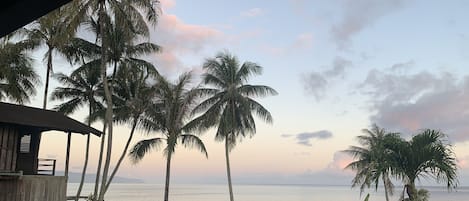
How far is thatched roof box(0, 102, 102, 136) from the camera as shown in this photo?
17859 mm

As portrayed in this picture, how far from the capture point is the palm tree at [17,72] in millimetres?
27734

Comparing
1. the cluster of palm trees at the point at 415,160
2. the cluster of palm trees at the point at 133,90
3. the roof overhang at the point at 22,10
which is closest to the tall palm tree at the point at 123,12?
the cluster of palm trees at the point at 133,90

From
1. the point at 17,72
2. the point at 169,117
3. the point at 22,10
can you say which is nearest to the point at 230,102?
the point at 169,117

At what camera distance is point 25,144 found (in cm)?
1970

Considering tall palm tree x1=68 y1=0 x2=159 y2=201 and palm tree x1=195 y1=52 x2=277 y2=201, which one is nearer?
tall palm tree x1=68 y1=0 x2=159 y2=201

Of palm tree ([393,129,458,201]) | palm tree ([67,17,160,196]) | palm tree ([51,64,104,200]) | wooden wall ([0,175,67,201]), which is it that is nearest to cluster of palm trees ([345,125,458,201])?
palm tree ([393,129,458,201])

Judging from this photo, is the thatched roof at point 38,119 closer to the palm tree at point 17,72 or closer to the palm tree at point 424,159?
the palm tree at point 17,72

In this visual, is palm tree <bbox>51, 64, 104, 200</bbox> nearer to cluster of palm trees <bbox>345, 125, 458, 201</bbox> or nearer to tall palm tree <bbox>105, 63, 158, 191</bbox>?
tall palm tree <bbox>105, 63, 158, 191</bbox>

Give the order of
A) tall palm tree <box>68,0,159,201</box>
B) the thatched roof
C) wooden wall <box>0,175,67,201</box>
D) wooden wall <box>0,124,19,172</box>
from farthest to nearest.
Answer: tall palm tree <box>68,0,159,201</box> → wooden wall <box>0,124,19,172</box> → the thatched roof → wooden wall <box>0,175,67,201</box>

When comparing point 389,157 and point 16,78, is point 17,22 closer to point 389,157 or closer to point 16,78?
point 389,157

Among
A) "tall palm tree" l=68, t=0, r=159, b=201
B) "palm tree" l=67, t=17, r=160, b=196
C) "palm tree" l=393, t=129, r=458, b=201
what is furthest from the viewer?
"palm tree" l=67, t=17, r=160, b=196

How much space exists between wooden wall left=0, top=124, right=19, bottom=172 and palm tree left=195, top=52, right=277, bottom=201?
14173 millimetres

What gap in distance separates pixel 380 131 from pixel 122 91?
24.1 m

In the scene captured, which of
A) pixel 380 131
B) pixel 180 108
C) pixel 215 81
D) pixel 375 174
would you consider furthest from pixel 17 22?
pixel 380 131
